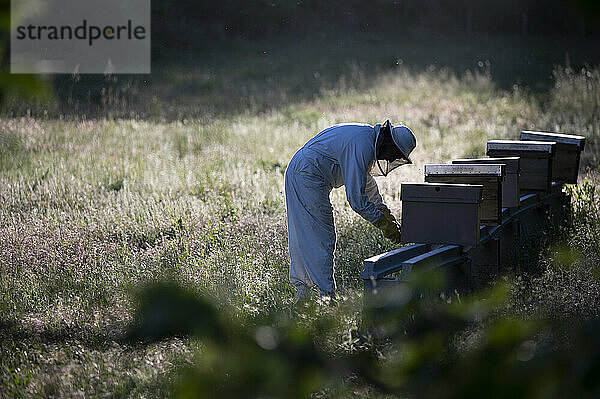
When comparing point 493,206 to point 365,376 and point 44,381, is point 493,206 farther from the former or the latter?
point 365,376

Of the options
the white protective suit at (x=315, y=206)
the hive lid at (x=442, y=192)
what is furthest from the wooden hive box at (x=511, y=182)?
the white protective suit at (x=315, y=206)

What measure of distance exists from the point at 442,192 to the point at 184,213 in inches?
182

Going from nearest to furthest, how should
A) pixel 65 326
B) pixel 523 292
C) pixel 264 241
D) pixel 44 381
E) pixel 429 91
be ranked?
pixel 44 381 < pixel 65 326 < pixel 523 292 < pixel 264 241 < pixel 429 91

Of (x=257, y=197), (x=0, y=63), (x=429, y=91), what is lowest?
(x=257, y=197)

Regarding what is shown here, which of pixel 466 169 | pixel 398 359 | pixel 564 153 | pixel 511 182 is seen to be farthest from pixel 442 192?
pixel 398 359

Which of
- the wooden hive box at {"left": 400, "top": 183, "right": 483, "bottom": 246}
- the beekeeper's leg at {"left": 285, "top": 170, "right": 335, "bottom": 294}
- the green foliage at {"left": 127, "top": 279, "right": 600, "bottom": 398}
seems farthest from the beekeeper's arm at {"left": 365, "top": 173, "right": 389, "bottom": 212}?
the green foliage at {"left": 127, "top": 279, "right": 600, "bottom": 398}

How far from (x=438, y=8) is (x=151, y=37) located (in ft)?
54.8

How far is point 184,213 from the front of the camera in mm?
9172

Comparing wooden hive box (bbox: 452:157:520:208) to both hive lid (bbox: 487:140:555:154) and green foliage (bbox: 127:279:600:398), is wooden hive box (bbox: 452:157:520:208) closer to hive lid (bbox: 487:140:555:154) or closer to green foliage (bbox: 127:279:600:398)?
hive lid (bbox: 487:140:555:154)

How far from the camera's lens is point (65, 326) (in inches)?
201

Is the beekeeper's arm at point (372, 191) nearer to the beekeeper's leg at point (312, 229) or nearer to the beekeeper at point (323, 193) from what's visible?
the beekeeper at point (323, 193)

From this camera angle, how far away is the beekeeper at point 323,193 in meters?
5.74

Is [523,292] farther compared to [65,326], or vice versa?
[523,292]

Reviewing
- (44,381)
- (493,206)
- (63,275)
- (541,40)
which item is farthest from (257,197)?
(541,40)
